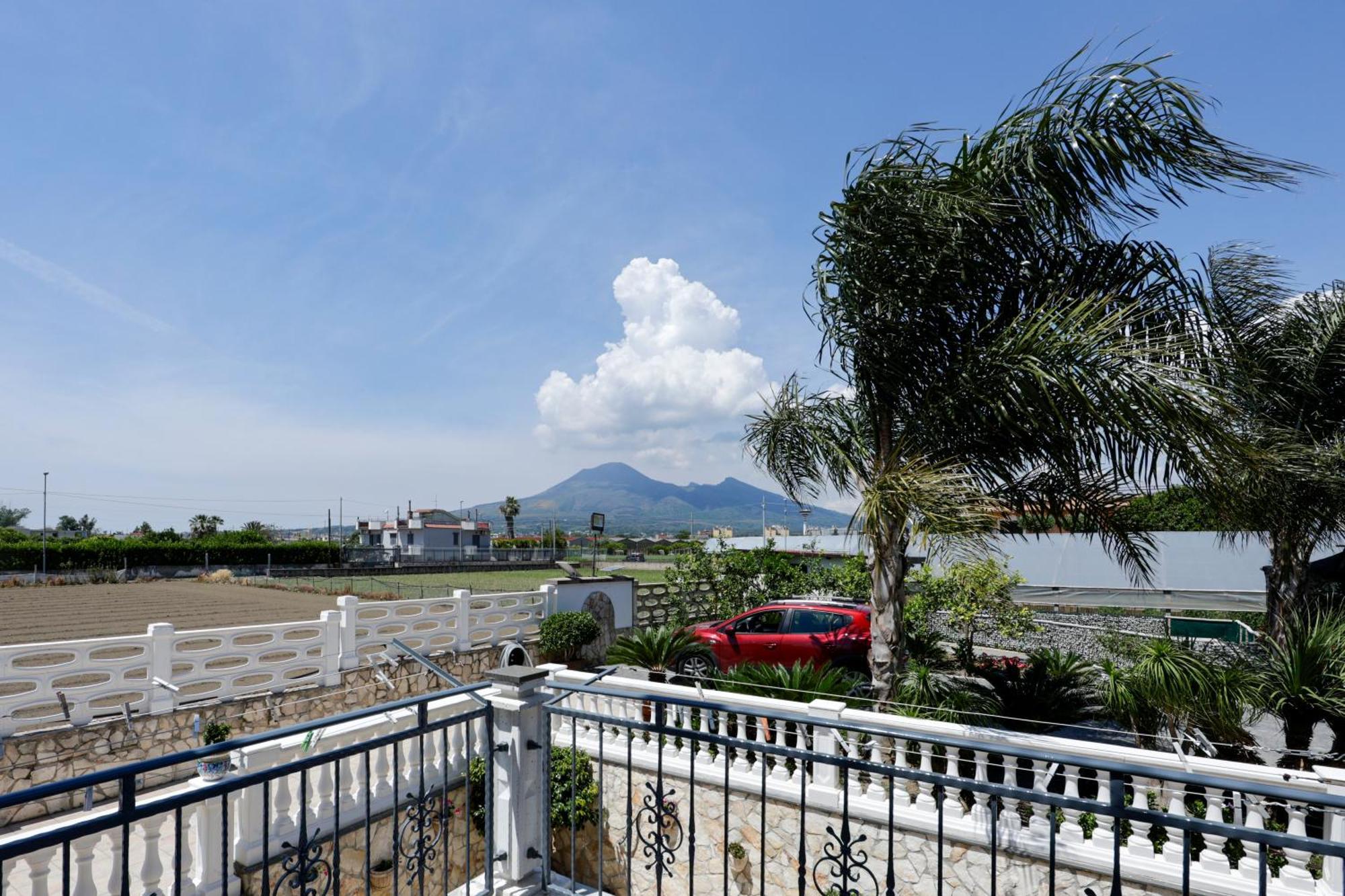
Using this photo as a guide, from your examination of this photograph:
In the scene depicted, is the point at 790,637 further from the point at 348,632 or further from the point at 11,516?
the point at 11,516

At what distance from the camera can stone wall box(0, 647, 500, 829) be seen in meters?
7.51

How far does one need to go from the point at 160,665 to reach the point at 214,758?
4193mm

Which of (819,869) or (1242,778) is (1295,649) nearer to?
(1242,778)

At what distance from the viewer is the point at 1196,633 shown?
13555 mm

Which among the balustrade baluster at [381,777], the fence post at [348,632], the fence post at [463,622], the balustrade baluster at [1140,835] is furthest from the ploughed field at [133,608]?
the balustrade baluster at [1140,835]

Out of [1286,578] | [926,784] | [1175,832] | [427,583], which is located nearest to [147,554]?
[427,583]

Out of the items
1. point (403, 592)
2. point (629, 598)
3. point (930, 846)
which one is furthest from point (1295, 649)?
point (403, 592)

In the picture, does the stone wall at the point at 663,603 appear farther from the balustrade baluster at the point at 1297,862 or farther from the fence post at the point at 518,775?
the balustrade baluster at the point at 1297,862

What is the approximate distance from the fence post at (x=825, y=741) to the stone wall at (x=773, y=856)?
0.24 meters

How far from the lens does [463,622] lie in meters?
12.2

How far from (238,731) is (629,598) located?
758 cm

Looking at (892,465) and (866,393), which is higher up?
(866,393)

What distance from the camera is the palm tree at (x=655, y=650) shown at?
10180mm

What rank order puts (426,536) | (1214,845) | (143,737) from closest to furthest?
(1214,845)
(143,737)
(426,536)
